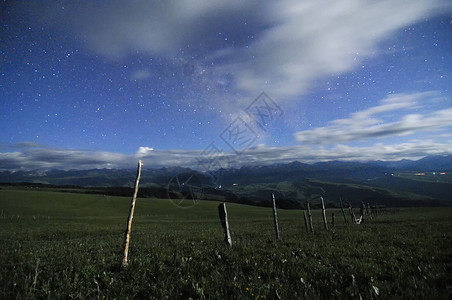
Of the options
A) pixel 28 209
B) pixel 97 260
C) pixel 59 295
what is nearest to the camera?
pixel 59 295

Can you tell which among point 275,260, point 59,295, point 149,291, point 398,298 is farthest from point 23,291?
point 398,298

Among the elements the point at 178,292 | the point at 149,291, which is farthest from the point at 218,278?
the point at 149,291

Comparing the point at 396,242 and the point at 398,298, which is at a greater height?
the point at 398,298

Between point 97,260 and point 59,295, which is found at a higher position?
point 59,295

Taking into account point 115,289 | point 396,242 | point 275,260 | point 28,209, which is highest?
point 115,289

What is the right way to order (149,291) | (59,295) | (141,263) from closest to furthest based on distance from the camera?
1. (59,295)
2. (149,291)
3. (141,263)

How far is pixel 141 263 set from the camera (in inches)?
293

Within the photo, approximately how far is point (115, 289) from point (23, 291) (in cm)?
199

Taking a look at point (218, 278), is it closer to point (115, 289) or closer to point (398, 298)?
point (115, 289)

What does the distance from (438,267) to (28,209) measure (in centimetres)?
7110

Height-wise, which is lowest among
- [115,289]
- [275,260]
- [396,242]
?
[396,242]

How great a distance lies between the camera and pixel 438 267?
664cm

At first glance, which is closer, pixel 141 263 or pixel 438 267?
pixel 438 267

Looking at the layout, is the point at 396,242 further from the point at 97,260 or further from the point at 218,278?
the point at 97,260
